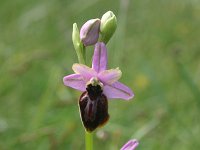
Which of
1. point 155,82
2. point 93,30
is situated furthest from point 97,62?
point 155,82

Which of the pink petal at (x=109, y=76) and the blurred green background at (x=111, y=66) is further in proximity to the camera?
the blurred green background at (x=111, y=66)

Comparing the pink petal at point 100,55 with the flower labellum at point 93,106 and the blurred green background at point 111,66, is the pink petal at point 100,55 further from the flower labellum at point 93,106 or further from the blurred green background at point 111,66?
the blurred green background at point 111,66

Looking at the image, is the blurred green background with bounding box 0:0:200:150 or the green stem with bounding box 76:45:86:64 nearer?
the green stem with bounding box 76:45:86:64

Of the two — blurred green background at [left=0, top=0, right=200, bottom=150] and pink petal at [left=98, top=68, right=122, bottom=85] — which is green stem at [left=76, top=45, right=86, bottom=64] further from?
blurred green background at [left=0, top=0, right=200, bottom=150]

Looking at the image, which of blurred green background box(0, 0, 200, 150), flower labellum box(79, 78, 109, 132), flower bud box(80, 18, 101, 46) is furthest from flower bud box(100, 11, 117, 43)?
blurred green background box(0, 0, 200, 150)

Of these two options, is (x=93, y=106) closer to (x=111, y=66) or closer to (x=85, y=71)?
(x=85, y=71)

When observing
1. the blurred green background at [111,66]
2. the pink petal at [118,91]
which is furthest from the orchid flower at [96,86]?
the blurred green background at [111,66]
